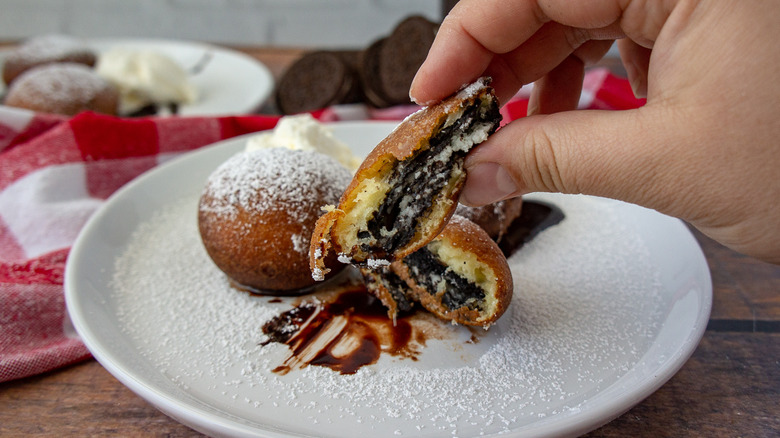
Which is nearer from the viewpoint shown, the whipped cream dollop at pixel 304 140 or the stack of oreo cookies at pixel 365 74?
the whipped cream dollop at pixel 304 140

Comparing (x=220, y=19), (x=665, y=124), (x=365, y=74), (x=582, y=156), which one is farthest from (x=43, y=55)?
(x=665, y=124)

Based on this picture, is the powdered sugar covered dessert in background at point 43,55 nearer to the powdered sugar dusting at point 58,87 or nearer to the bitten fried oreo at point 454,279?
the powdered sugar dusting at point 58,87

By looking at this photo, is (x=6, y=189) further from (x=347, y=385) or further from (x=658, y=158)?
(x=658, y=158)

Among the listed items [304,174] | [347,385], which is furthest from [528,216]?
[347,385]

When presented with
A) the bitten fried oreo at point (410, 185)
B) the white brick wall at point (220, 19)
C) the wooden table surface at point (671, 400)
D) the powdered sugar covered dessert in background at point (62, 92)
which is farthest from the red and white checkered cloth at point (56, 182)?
the white brick wall at point (220, 19)

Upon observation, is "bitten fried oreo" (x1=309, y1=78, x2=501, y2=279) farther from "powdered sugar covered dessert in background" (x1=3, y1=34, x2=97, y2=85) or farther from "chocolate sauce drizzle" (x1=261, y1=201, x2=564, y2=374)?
"powdered sugar covered dessert in background" (x1=3, y1=34, x2=97, y2=85)

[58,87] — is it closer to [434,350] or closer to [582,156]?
[434,350]
